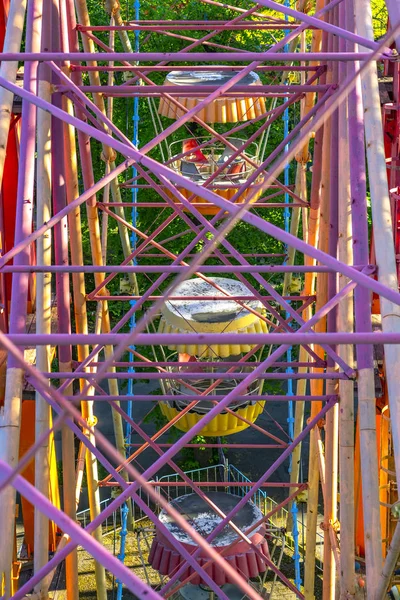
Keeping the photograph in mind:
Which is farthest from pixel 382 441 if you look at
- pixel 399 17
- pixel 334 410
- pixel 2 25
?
pixel 2 25

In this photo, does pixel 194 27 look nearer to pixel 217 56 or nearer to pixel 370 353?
pixel 217 56

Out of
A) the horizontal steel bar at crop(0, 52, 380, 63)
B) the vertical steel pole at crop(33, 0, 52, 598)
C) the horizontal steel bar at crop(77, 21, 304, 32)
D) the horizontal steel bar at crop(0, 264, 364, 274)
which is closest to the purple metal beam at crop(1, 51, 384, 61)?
the horizontal steel bar at crop(0, 52, 380, 63)

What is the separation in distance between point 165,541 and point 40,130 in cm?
519

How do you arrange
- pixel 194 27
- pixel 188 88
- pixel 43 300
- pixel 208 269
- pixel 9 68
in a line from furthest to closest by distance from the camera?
pixel 194 27 → pixel 188 88 → pixel 208 269 → pixel 43 300 → pixel 9 68

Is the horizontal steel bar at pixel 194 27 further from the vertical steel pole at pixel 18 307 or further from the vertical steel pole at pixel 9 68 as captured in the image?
the vertical steel pole at pixel 9 68

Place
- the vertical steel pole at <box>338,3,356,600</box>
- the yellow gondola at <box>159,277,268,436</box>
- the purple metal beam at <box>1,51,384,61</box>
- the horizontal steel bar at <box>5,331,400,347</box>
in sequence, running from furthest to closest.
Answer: the yellow gondola at <box>159,277,268,436</box> < the purple metal beam at <box>1,51,384,61</box> < the vertical steel pole at <box>338,3,356,600</box> < the horizontal steel bar at <box>5,331,400,347</box>

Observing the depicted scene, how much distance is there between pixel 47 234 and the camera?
26.0 feet

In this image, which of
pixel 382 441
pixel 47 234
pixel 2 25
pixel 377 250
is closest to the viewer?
pixel 377 250

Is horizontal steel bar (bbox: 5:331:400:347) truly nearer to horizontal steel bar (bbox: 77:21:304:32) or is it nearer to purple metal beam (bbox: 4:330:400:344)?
purple metal beam (bbox: 4:330:400:344)

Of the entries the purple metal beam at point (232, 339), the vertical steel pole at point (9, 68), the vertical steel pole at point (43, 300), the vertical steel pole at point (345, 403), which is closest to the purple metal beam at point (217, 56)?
the vertical steel pole at point (9, 68)

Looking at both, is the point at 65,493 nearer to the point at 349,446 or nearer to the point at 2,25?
the point at 349,446

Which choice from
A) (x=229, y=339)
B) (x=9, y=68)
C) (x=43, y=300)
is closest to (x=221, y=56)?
(x=9, y=68)

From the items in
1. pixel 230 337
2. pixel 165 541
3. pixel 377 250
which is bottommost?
pixel 165 541

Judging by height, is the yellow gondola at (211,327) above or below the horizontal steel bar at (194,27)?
below
